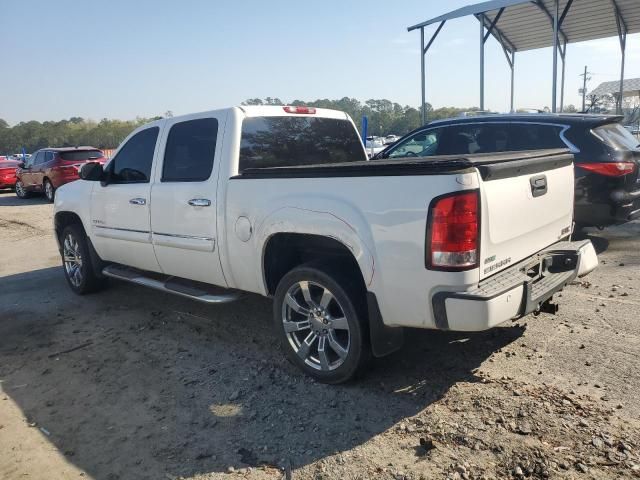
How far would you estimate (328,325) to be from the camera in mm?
3725

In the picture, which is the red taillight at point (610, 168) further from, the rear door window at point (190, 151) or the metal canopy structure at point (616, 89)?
the metal canopy structure at point (616, 89)

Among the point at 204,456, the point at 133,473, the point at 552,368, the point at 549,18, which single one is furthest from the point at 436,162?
the point at 549,18

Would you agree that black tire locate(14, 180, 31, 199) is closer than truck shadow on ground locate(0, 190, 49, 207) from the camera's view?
No

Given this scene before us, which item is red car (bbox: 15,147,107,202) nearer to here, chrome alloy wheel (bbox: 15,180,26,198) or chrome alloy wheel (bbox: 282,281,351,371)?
chrome alloy wheel (bbox: 15,180,26,198)

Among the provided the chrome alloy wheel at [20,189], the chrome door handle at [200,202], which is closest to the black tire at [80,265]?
the chrome door handle at [200,202]

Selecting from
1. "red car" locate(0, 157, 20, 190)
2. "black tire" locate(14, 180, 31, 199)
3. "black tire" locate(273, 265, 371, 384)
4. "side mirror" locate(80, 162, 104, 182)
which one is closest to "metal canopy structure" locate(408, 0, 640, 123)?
"side mirror" locate(80, 162, 104, 182)

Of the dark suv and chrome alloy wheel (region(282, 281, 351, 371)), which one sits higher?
the dark suv

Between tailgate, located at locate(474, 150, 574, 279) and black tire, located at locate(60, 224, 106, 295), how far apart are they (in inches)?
181

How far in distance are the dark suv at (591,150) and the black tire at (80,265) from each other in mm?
5193

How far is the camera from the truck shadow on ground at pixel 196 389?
306 centimetres

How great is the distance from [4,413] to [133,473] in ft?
4.57

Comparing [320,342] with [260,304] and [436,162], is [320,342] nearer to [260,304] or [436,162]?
[436,162]

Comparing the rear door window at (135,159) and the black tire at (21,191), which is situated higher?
the rear door window at (135,159)

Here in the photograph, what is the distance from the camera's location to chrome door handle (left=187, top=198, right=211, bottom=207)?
4340mm
